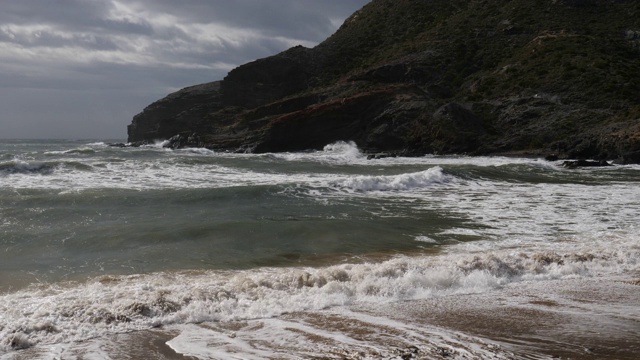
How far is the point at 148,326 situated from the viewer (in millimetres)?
6359

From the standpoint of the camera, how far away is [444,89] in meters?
50.9

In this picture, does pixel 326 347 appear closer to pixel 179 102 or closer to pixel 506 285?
pixel 506 285

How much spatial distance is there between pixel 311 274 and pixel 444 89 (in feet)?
149

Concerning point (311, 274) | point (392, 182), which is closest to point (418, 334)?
point (311, 274)

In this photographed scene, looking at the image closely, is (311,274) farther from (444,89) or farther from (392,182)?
(444,89)

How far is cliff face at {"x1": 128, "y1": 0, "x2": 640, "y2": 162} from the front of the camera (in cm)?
3872

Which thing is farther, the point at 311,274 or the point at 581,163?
the point at 581,163

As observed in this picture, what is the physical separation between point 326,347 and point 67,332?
2.91 meters

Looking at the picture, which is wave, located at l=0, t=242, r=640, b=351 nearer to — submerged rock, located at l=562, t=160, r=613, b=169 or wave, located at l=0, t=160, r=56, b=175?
wave, located at l=0, t=160, r=56, b=175

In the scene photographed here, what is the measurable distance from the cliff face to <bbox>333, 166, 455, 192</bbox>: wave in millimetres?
14631

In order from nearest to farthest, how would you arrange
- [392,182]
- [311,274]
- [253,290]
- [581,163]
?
[253,290], [311,274], [392,182], [581,163]

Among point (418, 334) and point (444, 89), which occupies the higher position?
point (444, 89)

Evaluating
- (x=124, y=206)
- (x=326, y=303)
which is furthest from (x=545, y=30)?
(x=326, y=303)

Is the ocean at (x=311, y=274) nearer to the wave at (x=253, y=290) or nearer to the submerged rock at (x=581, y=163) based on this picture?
the wave at (x=253, y=290)
